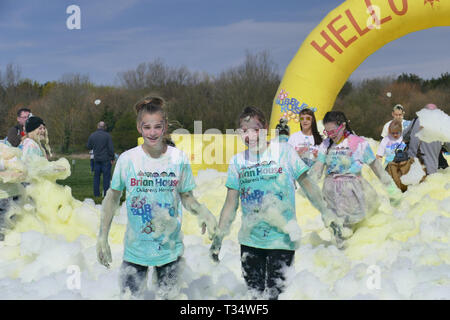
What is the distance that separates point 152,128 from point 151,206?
0.41 metres

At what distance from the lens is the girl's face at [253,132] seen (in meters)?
3.04

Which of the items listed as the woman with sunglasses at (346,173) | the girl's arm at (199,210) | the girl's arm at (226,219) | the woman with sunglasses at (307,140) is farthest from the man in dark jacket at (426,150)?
the girl's arm at (199,210)

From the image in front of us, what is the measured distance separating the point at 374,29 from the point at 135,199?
757 cm

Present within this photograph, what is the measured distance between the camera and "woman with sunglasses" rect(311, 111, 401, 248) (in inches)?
174

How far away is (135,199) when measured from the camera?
2750 mm

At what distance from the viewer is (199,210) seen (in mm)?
2943

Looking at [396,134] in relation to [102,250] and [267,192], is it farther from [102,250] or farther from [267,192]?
[102,250]

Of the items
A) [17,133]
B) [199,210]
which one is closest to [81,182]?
[17,133]

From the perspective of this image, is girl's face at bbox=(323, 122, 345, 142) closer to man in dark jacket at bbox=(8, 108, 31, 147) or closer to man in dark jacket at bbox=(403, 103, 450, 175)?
man in dark jacket at bbox=(403, 103, 450, 175)

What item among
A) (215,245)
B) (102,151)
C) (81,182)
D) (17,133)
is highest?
(17,133)

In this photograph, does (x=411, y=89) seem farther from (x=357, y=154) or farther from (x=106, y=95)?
(x=357, y=154)

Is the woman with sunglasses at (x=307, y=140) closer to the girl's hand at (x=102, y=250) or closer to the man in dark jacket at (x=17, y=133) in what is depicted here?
the man in dark jacket at (x=17, y=133)
